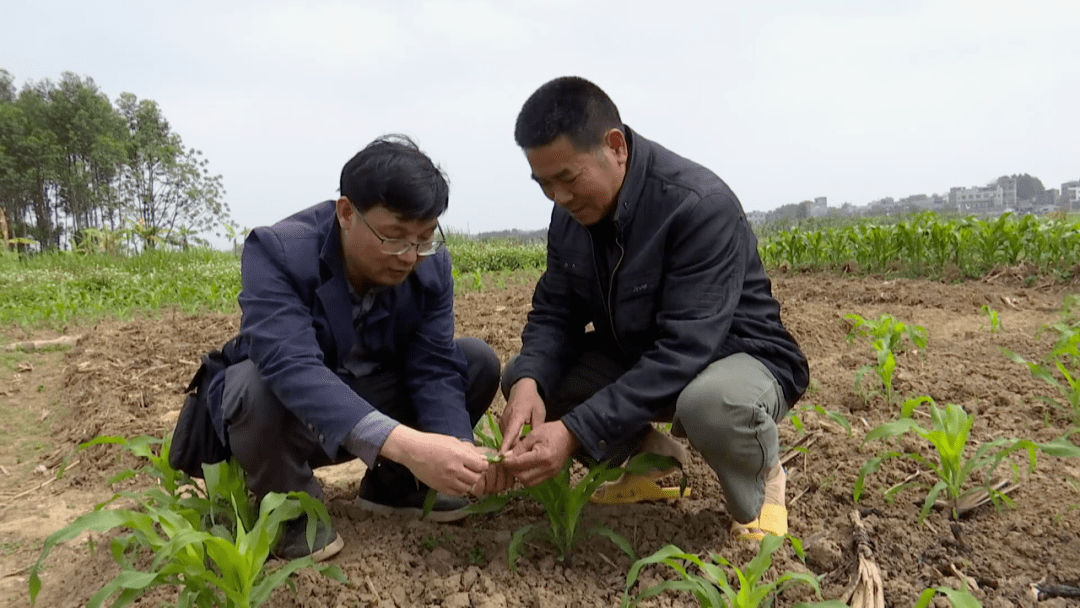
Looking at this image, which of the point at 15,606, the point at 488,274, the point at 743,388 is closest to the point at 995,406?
the point at 743,388

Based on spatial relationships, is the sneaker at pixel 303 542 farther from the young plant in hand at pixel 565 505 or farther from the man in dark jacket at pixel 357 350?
the young plant in hand at pixel 565 505

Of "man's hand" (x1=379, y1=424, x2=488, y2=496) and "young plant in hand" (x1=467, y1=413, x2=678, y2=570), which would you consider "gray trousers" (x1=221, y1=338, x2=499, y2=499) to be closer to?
"man's hand" (x1=379, y1=424, x2=488, y2=496)

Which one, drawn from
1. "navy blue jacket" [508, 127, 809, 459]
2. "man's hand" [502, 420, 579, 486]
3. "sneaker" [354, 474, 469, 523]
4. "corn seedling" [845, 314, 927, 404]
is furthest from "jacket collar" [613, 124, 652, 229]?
"corn seedling" [845, 314, 927, 404]

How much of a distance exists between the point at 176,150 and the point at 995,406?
3946 cm

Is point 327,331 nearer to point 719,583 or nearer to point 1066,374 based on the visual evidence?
point 719,583

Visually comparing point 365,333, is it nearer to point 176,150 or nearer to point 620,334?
point 620,334

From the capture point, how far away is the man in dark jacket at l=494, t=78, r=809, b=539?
1.94m

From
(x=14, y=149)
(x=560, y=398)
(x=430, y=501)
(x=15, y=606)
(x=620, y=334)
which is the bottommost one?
(x=15, y=606)

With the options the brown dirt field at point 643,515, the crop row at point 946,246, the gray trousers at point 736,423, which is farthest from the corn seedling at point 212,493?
the crop row at point 946,246

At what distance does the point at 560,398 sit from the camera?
8.27 ft

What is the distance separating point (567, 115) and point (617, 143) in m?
0.20

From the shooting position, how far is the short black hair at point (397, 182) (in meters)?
1.87

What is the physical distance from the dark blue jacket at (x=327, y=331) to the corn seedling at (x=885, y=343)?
1.76 m

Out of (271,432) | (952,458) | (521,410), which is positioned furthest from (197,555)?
(952,458)
